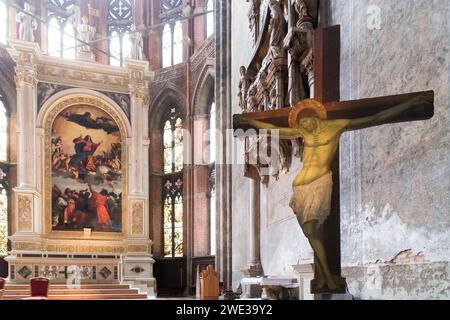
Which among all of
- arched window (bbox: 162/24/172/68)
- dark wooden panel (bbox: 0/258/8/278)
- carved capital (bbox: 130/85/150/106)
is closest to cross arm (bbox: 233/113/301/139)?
carved capital (bbox: 130/85/150/106)

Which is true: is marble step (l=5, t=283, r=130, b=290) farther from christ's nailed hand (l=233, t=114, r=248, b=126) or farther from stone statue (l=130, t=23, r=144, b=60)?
christ's nailed hand (l=233, t=114, r=248, b=126)

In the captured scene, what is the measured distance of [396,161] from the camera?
12.7 feet

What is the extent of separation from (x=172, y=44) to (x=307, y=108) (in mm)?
19170

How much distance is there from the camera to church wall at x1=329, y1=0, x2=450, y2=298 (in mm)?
3334

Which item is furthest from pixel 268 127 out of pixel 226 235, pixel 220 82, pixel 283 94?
pixel 220 82

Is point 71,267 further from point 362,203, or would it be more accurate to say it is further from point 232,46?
point 362,203

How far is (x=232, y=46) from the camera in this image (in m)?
12.1

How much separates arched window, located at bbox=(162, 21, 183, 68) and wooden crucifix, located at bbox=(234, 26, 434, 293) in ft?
60.0

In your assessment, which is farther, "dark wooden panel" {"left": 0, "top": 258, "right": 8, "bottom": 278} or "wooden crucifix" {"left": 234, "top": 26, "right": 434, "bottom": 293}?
"dark wooden panel" {"left": 0, "top": 258, "right": 8, "bottom": 278}

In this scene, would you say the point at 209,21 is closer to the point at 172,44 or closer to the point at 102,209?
the point at 172,44

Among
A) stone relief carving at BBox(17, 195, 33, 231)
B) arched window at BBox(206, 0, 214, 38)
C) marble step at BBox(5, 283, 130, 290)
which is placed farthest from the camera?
arched window at BBox(206, 0, 214, 38)

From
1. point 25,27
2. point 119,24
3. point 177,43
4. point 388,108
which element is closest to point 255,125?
point 388,108

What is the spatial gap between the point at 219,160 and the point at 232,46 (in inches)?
102

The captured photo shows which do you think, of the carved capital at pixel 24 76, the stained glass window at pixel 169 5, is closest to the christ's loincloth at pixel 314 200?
the carved capital at pixel 24 76
